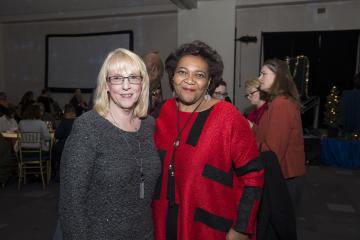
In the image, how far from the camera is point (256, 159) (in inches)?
54.7

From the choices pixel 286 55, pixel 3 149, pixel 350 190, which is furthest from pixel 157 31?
pixel 350 190

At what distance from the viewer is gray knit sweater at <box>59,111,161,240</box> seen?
1224mm

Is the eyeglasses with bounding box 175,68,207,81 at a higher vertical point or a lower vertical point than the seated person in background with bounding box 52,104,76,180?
higher

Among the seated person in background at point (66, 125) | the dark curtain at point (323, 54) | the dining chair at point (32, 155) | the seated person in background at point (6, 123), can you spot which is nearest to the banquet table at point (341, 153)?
the dark curtain at point (323, 54)

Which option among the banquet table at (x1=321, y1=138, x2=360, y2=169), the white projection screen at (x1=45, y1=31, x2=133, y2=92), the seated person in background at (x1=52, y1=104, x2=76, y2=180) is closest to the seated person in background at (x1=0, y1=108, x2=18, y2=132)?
the seated person in background at (x1=52, y1=104, x2=76, y2=180)

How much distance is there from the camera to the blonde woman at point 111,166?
1229 millimetres

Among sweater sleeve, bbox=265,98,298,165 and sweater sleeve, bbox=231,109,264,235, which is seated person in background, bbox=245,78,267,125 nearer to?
sweater sleeve, bbox=265,98,298,165

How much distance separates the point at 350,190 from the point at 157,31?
6.33 meters

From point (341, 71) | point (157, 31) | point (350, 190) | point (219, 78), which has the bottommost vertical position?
point (350, 190)

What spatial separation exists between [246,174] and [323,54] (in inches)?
288

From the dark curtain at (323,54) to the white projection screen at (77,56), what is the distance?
426 cm

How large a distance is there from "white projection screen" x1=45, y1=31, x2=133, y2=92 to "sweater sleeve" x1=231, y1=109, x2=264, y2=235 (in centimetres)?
850

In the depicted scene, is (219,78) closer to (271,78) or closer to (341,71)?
(271,78)

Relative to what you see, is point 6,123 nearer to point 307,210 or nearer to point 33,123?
point 33,123
